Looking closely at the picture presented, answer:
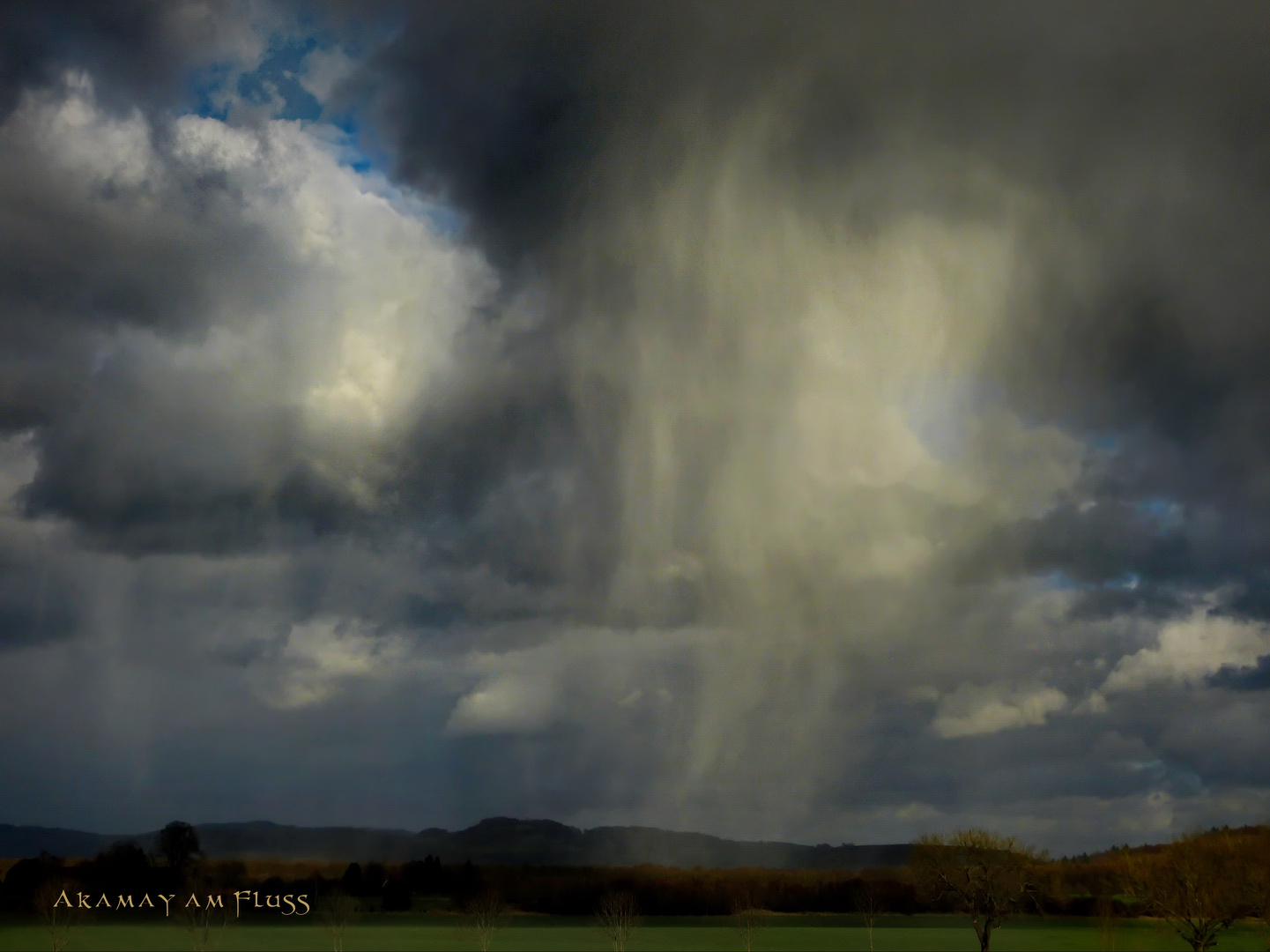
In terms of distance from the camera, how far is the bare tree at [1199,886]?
11131 centimetres

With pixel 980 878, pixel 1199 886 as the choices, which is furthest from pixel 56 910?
pixel 1199 886

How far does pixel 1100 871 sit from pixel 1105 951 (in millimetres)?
14261

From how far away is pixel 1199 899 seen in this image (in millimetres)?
113125

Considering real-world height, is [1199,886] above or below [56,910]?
above

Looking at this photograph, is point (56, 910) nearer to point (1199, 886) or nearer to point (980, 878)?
point (980, 878)

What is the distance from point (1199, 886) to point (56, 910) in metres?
166

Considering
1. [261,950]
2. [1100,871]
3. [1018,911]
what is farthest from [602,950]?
[1100,871]

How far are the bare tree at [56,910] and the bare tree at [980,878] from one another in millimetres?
127357

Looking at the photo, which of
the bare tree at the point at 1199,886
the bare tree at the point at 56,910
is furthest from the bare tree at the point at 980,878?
the bare tree at the point at 56,910

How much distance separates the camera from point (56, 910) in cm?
16325

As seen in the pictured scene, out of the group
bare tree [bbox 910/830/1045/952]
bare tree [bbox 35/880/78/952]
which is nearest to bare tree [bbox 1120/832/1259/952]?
bare tree [bbox 910/830/1045/952]

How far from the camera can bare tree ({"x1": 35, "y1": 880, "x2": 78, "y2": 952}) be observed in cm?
15612

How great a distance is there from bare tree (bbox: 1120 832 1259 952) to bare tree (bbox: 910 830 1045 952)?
1761 centimetres

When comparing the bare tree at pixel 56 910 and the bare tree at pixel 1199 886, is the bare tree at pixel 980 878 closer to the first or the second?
the bare tree at pixel 1199 886
